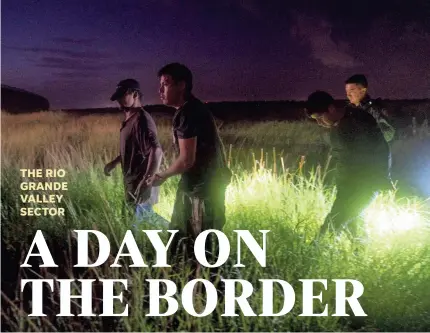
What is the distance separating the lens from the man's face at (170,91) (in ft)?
13.9

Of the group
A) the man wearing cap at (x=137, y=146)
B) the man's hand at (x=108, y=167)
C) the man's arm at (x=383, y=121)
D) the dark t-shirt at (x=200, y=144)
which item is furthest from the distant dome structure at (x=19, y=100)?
the man's arm at (x=383, y=121)

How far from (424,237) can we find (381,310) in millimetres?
705

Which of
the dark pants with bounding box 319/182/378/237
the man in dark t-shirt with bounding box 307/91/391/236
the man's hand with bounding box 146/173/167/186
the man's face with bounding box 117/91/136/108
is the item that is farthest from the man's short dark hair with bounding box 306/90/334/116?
the man's face with bounding box 117/91/136/108

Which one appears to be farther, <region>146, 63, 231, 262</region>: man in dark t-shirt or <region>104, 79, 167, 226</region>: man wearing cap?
<region>104, 79, 167, 226</region>: man wearing cap

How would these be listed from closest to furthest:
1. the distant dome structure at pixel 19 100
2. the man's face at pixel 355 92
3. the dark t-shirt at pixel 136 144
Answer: the dark t-shirt at pixel 136 144
the man's face at pixel 355 92
the distant dome structure at pixel 19 100

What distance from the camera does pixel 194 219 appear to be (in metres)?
4.31

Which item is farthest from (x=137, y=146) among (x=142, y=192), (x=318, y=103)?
(x=318, y=103)

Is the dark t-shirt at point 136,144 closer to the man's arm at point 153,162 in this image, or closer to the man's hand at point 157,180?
the man's arm at point 153,162

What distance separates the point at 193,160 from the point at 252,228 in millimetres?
832

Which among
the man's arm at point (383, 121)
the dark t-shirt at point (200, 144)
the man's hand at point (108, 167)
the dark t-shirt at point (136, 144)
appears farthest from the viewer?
the man's hand at point (108, 167)

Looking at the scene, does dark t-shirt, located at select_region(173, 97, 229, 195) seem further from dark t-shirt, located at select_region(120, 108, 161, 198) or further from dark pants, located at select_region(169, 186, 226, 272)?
dark t-shirt, located at select_region(120, 108, 161, 198)

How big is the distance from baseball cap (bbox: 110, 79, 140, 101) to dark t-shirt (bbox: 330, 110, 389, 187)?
1475 mm

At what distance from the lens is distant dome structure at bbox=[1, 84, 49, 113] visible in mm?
5262

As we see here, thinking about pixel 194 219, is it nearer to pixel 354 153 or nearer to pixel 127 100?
pixel 127 100
